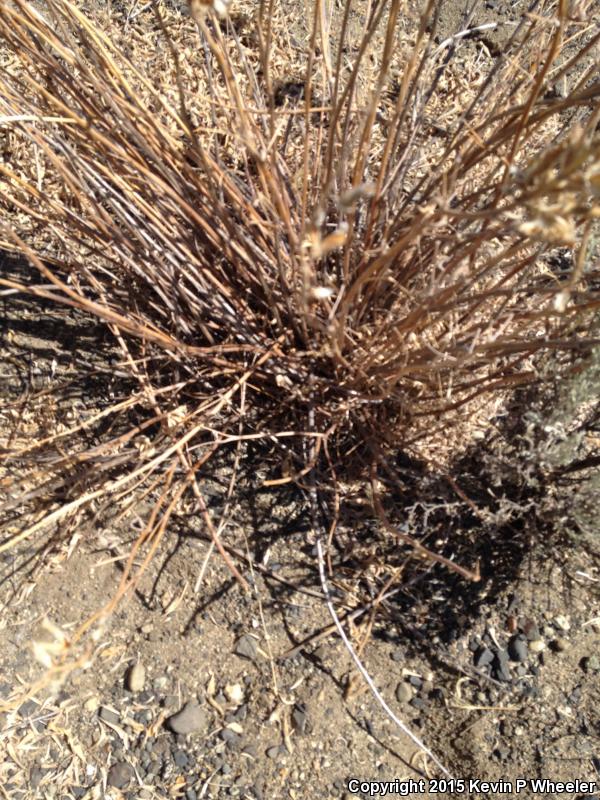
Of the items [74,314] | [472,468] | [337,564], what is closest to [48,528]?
[74,314]

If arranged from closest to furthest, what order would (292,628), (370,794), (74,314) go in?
(370,794) → (292,628) → (74,314)

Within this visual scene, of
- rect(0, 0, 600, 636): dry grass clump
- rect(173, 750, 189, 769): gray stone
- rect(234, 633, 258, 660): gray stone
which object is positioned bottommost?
rect(173, 750, 189, 769): gray stone

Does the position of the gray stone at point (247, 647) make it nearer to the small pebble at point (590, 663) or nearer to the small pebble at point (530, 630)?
the small pebble at point (530, 630)

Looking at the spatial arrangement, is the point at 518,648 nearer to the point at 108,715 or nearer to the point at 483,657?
the point at 483,657

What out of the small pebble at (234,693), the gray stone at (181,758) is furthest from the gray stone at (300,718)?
the gray stone at (181,758)

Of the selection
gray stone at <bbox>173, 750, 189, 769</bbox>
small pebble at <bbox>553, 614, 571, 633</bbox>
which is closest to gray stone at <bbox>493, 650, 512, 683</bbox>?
small pebble at <bbox>553, 614, 571, 633</bbox>

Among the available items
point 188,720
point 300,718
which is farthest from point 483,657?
point 188,720

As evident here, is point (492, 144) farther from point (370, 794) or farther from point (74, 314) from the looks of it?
point (370, 794)

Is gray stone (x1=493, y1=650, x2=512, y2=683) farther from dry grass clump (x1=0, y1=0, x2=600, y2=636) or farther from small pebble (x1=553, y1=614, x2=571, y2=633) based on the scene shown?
dry grass clump (x1=0, y1=0, x2=600, y2=636)

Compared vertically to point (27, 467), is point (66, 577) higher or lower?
lower
